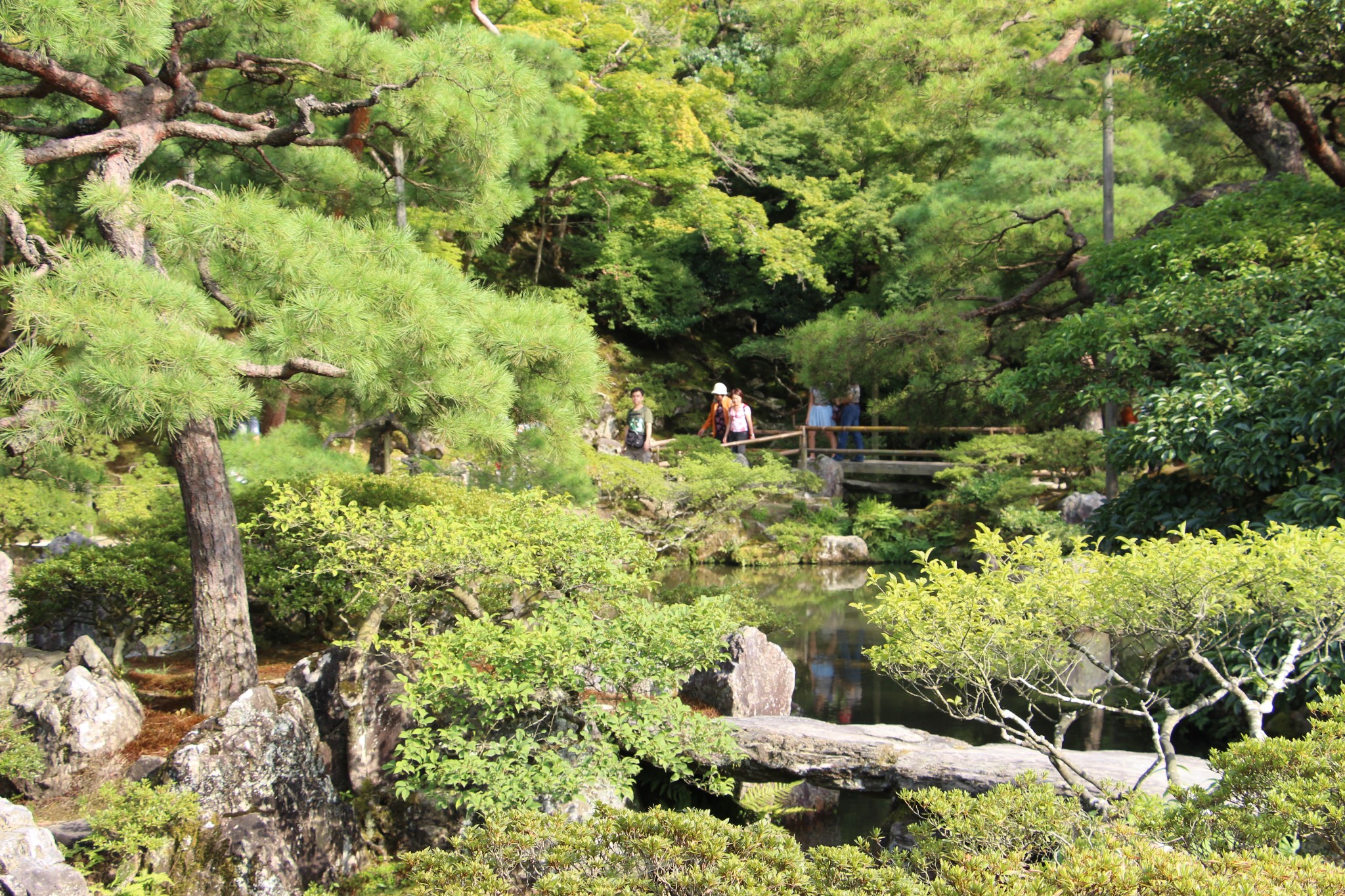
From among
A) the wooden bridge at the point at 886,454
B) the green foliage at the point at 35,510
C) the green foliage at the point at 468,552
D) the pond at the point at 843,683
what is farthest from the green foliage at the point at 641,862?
the wooden bridge at the point at 886,454

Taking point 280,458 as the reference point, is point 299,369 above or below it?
above

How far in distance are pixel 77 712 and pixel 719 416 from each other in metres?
10.7

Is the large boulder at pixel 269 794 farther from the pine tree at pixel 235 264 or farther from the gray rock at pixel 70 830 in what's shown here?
the pine tree at pixel 235 264

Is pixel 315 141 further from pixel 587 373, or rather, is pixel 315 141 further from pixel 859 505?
pixel 859 505

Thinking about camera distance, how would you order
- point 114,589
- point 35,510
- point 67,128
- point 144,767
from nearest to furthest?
1. point 144,767
2. point 67,128
3. point 114,589
4. point 35,510

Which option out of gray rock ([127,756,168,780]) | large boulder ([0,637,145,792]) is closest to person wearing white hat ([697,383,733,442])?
large boulder ([0,637,145,792])

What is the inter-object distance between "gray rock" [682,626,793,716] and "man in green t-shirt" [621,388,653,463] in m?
5.62

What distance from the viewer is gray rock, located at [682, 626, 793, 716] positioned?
18.6ft

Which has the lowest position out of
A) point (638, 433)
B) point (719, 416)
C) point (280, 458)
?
point (638, 433)

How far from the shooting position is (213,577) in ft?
14.4

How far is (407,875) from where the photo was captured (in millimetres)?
2822

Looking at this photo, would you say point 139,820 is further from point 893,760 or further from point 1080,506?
point 1080,506

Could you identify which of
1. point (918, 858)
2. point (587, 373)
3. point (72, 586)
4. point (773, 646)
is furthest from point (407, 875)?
point (773, 646)

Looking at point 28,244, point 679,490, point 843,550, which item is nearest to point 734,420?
point 843,550
